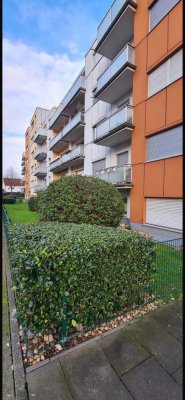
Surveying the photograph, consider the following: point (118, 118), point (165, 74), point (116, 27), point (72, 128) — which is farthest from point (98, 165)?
point (116, 27)

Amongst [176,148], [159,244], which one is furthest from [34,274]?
[176,148]

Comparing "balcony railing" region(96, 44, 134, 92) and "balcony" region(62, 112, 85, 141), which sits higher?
"balcony railing" region(96, 44, 134, 92)

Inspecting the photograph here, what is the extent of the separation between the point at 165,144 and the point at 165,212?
305 centimetres

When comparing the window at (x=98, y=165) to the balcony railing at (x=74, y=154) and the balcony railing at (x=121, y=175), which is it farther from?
the balcony railing at (x=121, y=175)

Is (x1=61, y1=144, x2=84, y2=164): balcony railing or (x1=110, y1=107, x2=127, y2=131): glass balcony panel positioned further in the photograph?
(x1=61, y1=144, x2=84, y2=164): balcony railing

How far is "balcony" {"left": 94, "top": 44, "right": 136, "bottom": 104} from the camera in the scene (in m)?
11.0

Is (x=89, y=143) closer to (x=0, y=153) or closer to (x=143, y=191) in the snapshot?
(x=143, y=191)

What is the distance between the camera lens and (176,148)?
8750 mm

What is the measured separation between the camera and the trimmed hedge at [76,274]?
2389 mm

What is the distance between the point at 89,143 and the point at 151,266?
15151 mm

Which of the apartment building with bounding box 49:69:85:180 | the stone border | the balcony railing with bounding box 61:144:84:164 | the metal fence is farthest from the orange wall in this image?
the apartment building with bounding box 49:69:85:180

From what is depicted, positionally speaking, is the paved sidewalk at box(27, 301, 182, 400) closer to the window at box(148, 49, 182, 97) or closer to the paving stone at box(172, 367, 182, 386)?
the paving stone at box(172, 367, 182, 386)

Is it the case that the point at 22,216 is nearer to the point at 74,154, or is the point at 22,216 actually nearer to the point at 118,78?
the point at 74,154

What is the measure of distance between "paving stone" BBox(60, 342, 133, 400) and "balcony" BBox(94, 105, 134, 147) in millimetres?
10532
